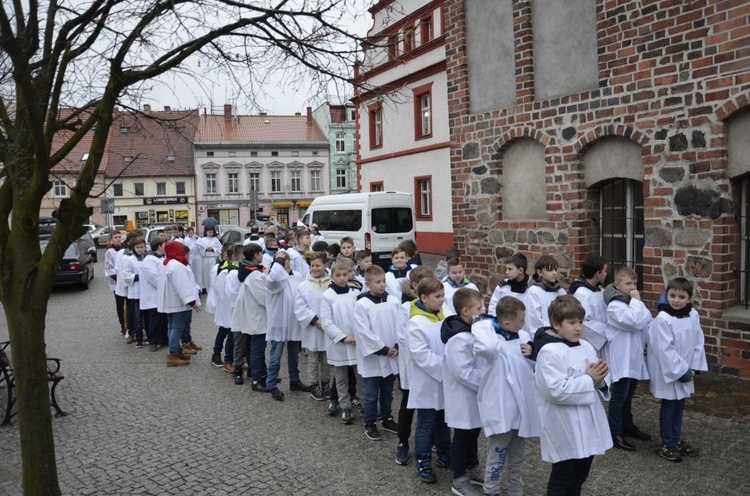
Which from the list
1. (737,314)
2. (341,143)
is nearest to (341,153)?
(341,143)

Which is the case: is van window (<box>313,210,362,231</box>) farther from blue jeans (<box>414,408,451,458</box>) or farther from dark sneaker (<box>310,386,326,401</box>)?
blue jeans (<box>414,408,451,458</box>)

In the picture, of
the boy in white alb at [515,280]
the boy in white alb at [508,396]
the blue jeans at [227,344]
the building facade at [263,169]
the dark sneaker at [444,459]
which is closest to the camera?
the boy in white alb at [508,396]

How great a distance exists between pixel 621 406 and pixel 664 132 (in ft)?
11.3

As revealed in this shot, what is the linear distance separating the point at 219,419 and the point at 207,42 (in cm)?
404

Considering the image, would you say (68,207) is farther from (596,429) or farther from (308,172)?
(308,172)

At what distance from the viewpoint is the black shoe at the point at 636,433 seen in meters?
5.61

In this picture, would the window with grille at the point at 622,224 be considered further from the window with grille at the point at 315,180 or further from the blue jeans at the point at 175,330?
the window with grille at the point at 315,180

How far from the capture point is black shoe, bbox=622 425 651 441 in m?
5.61

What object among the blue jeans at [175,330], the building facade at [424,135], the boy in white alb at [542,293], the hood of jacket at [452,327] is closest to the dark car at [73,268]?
the blue jeans at [175,330]

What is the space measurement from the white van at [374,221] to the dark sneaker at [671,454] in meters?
13.8

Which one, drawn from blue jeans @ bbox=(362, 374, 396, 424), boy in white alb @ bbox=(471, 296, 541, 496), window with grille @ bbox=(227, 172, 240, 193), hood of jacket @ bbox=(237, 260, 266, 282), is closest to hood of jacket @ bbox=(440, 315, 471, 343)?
boy in white alb @ bbox=(471, 296, 541, 496)

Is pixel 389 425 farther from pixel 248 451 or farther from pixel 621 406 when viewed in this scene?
pixel 621 406

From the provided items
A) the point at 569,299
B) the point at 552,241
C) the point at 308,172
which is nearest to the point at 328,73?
the point at 569,299

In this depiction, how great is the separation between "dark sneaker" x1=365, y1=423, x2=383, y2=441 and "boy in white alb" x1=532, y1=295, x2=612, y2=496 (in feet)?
7.11
